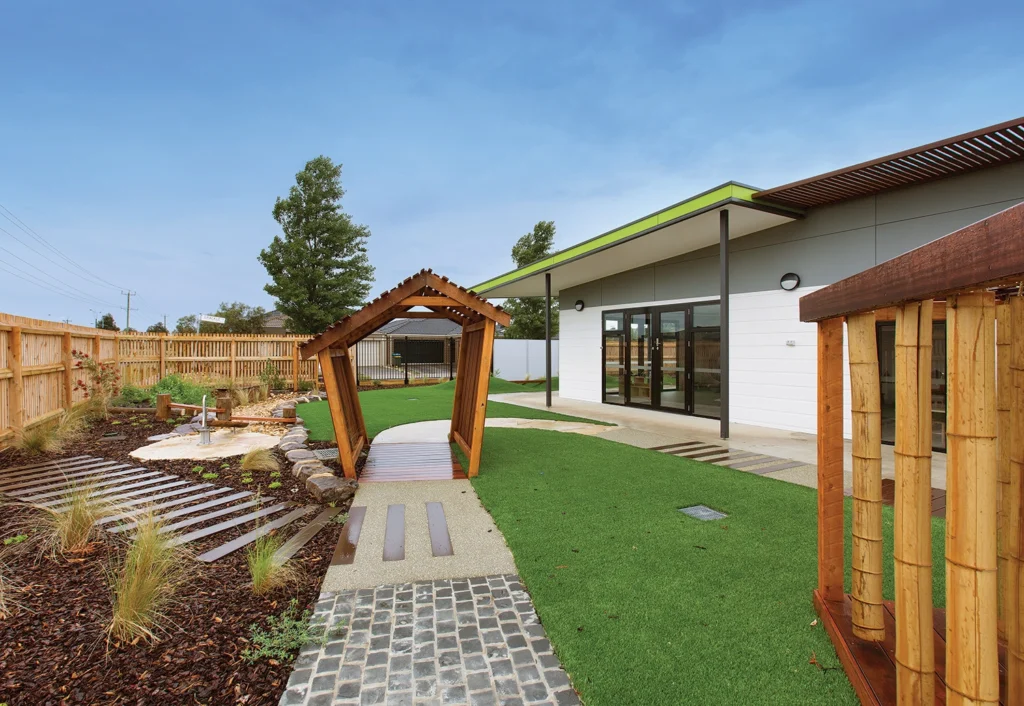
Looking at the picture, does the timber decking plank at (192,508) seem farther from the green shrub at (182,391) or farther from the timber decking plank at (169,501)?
the green shrub at (182,391)

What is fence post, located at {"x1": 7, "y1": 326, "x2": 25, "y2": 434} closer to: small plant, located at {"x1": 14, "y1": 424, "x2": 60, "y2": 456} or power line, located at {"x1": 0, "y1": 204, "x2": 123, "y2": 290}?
small plant, located at {"x1": 14, "y1": 424, "x2": 60, "y2": 456}

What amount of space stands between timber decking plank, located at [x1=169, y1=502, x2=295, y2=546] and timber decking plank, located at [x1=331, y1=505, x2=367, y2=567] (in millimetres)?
641

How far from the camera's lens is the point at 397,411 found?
11922 mm

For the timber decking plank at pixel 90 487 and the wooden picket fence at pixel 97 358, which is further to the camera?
the wooden picket fence at pixel 97 358

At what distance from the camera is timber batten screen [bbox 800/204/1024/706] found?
1200mm

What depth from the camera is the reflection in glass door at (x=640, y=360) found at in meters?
11.7

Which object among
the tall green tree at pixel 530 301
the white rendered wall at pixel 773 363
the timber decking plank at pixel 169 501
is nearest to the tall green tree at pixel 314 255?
the tall green tree at pixel 530 301

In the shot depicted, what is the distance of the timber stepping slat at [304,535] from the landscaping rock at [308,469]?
0.89 metres

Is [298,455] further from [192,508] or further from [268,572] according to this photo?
[268,572]

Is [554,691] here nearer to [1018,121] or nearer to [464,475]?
[464,475]

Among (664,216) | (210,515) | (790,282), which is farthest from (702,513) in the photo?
(790,282)

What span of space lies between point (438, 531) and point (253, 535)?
1417mm

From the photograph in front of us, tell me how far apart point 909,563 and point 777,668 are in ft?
3.38

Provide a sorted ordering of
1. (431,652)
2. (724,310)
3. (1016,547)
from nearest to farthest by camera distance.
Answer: (1016,547)
(431,652)
(724,310)
